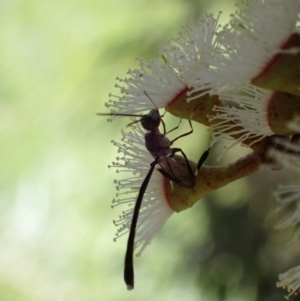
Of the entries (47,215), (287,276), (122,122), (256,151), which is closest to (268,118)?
(256,151)

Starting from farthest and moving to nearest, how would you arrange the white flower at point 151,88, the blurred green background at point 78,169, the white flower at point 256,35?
the blurred green background at point 78,169, the white flower at point 151,88, the white flower at point 256,35

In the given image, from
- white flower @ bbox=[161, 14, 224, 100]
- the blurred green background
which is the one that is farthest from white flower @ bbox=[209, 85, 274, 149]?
the blurred green background

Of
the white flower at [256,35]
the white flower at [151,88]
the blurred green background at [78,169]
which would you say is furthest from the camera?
the blurred green background at [78,169]

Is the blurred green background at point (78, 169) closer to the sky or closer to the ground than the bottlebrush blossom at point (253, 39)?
closer to the sky

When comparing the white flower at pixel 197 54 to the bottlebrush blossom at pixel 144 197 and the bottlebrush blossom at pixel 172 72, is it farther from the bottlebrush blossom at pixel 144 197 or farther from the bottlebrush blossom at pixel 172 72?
the bottlebrush blossom at pixel 144 197

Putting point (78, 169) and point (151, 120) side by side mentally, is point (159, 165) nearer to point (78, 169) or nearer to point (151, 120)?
point (151, 120)

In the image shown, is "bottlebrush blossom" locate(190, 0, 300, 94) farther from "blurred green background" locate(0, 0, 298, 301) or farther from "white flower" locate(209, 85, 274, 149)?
"blurred green background" locate(0, 0, 298, 301)

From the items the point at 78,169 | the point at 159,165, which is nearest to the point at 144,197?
the point at 159,165

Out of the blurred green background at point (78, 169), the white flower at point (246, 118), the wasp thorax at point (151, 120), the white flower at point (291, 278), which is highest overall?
the blurred green background at point (78, 169)

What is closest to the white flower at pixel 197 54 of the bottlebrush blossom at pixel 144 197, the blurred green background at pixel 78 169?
the bottlebrush blossom at pixel 144 197
